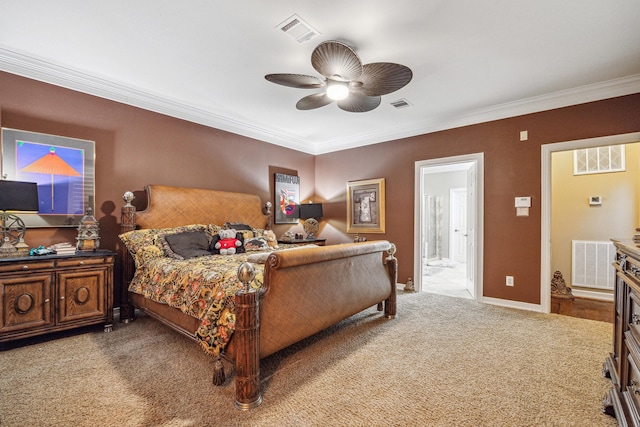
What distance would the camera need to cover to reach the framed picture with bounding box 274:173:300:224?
17.1 feet

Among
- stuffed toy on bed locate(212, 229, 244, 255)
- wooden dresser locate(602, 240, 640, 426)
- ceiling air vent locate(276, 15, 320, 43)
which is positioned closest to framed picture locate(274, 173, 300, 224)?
stuffed toy on bed locate(212, 229, 244, 255)

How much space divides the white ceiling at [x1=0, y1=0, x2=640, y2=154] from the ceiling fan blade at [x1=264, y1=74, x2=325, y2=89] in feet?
1.15

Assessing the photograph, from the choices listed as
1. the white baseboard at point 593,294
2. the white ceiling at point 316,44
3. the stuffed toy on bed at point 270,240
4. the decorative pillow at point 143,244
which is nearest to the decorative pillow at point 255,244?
the stuffed toy on bed at point 270,240

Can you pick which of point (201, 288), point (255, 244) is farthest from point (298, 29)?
point (255, 244)

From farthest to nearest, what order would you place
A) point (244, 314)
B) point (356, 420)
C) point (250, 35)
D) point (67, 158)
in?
point (67, 158) → point (250, 35) → point (244, 314) → point (356, 420)

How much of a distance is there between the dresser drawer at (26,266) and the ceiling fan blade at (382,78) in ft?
10.3

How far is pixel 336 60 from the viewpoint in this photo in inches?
86.0

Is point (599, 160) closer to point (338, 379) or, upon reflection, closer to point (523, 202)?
point (523, 202)

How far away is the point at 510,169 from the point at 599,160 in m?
1.95

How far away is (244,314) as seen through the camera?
5.65ft

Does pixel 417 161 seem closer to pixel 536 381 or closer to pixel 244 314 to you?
pixel 536 381

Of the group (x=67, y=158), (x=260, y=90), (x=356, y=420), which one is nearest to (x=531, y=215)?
(x=356, y=420)

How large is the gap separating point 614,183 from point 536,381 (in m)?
4.08

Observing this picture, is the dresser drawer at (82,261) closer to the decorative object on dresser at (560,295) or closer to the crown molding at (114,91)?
the crown molding at (114,91)
